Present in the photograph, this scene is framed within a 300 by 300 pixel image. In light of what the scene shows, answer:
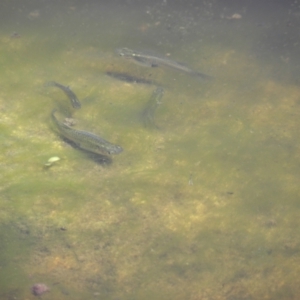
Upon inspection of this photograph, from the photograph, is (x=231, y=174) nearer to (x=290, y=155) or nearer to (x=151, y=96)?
(x=290, y=155)

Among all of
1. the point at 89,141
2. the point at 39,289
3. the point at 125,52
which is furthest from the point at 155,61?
the point at 39,289

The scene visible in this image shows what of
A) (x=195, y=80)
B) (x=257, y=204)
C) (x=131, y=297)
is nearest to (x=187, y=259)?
(x=131, y=297)

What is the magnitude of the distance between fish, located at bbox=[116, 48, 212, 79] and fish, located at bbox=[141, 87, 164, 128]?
0.59 metres

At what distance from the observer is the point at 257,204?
4.11 m

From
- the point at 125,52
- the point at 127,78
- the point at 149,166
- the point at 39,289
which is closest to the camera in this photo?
the point at 39,289

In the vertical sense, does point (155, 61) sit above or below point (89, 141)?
above

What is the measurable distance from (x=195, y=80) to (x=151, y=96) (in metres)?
0.85

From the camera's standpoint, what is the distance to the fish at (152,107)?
5.09m

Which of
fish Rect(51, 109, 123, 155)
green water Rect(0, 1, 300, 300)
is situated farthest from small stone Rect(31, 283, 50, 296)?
fish Rect(51, 109, 123, 155)

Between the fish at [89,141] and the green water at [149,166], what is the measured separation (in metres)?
0.15

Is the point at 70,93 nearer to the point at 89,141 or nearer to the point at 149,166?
the point at 89,141

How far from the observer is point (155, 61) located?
5953mm

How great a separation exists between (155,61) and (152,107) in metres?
1.07

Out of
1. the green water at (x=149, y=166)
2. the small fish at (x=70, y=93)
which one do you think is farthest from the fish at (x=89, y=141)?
the small fish at (x=70, y=93)
